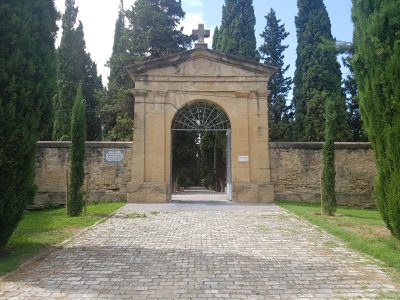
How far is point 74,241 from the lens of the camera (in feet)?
26.7

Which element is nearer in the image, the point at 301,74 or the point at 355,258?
the point at 355,258

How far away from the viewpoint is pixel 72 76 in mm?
28922

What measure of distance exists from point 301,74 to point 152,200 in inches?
580

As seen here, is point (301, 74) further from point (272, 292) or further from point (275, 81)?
point (272, 292)

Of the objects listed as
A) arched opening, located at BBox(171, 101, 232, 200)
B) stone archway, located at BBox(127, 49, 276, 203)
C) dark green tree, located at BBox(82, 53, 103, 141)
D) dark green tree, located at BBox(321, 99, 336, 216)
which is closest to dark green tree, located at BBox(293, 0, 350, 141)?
arched opening, located at BBox(171, 101, 232, 200)

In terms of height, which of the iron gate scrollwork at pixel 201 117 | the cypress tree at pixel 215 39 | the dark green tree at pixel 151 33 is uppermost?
the cypress tree at pixel 215 39

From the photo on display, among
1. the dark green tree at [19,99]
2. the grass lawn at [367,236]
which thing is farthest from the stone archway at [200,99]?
the dark green tree at [19,99]

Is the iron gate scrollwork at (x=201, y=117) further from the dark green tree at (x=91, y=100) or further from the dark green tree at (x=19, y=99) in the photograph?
the dark green tree at (x=91, y=100)

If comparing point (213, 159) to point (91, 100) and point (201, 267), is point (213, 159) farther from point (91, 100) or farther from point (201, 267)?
point (201, 267)

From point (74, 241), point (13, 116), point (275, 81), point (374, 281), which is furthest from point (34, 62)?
point (275, 81)

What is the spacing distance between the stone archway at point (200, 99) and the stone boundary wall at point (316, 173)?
2.22 feet

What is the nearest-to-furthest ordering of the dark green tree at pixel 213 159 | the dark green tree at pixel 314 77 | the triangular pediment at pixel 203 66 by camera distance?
the triangular pediment at pixel 203 66, the dark green tree at pixel 314 77, the dark green tree at pixel 213 159

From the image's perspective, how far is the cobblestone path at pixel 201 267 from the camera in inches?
196

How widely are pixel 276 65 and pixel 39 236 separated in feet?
80.9
